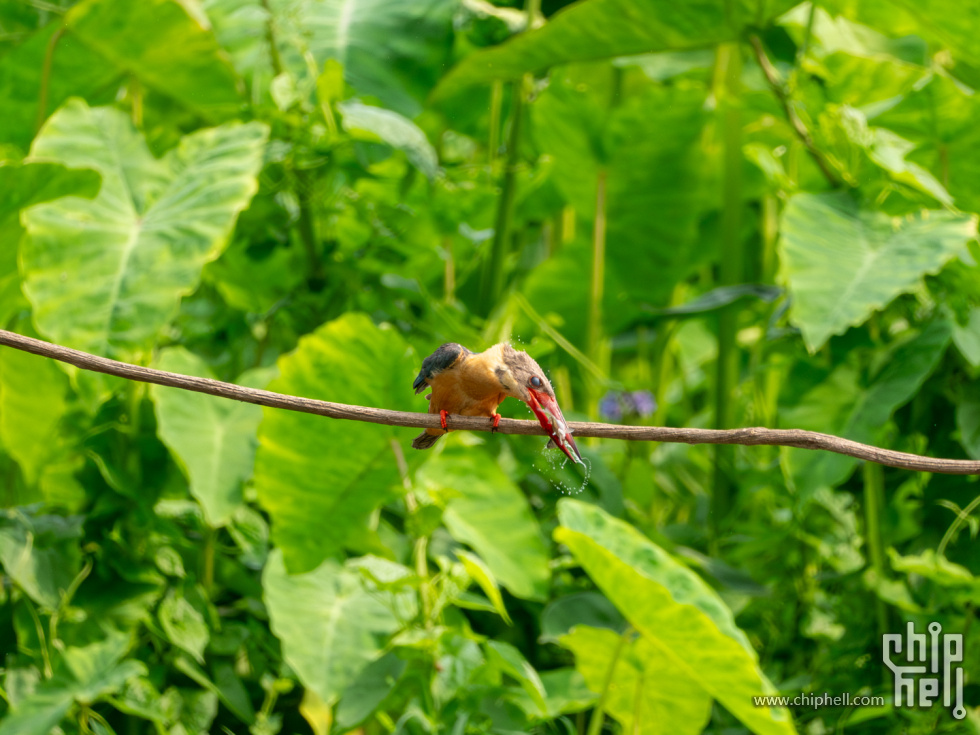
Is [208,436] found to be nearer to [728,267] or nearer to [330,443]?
[330,443]

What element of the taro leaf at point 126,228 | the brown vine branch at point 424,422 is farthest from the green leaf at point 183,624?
the brown vine branch at point 424,422

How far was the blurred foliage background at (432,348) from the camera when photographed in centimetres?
132

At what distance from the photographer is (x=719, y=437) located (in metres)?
0.65

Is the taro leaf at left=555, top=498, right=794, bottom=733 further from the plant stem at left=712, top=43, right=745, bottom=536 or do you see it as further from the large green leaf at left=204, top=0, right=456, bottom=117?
the large green leaf at left=204, top=0, right=456, bottom=117

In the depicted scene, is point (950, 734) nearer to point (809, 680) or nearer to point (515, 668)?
point (809, 680)

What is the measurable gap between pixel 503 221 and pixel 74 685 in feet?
3.53

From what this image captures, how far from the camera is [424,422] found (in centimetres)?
68

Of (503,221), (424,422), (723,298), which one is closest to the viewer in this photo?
(424,422)

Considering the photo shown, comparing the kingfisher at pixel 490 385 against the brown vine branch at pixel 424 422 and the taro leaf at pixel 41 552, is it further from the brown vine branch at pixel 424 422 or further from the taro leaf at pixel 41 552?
the taro leaf at pixel 41 552

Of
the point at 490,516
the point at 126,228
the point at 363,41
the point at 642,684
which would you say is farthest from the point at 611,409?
the point at 126,228

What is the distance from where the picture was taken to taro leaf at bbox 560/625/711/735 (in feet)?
4.48

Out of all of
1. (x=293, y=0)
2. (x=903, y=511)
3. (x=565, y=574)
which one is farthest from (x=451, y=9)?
(x=903, y=511)

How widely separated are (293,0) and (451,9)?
32 centimetres

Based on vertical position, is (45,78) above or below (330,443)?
above
